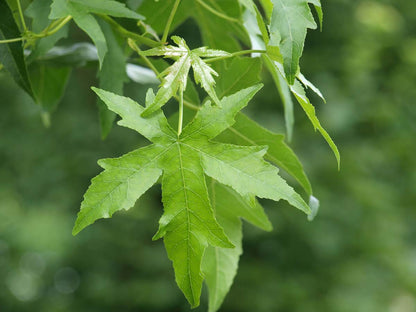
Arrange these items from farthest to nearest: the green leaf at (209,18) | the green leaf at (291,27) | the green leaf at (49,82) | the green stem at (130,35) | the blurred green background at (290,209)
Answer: the blurred green background at (290,209) < the green leaf at (49,82) < the green leaf at (209,18) < the green stem at (130,35) < the green leaf at (291,27)

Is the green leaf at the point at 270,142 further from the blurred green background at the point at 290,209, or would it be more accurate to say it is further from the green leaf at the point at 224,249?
the blurred green background at the point at 290,209

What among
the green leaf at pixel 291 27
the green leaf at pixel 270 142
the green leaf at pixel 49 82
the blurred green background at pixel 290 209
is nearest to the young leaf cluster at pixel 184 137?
the green leaf at pixel 291 27

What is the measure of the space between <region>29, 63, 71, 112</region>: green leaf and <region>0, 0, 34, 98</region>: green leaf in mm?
231

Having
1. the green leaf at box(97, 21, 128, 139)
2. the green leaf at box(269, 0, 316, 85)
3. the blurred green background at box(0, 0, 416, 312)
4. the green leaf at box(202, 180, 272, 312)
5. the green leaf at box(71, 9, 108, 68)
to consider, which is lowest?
the blurred green background at box(0, 0, 416, 312)

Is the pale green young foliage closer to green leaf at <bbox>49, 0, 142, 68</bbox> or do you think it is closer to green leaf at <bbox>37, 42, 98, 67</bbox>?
green leaf at <bbox>49, 0, 142, 68</bbox>

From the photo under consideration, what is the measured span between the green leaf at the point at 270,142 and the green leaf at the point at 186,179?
0.14m

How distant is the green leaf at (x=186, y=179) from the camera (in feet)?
1.33

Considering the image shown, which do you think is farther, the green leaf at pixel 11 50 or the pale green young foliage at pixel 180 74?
the green leaf at pixel 11 50

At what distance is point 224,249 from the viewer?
0.60 m

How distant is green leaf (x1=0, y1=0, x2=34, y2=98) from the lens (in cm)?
51

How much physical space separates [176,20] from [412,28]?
2.44m

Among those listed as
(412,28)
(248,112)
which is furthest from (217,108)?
(412,28)

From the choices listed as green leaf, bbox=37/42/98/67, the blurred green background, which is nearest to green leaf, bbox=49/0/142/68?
green leaf, bbox=37/42/98/67

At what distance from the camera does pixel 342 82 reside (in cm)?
261
